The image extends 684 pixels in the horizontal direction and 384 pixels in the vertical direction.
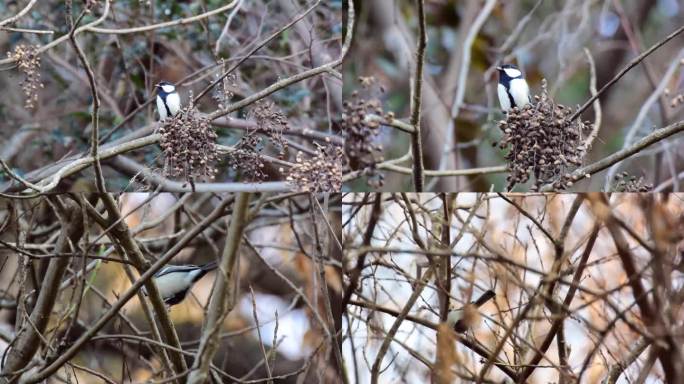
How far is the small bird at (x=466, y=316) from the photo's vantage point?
215cm

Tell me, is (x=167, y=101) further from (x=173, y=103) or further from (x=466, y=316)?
(x=466, y=316)

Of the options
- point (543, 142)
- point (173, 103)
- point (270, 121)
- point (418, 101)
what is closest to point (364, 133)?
point (418, 101)

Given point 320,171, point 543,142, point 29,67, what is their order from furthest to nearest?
point 29,67, point 320,171, point 543,142

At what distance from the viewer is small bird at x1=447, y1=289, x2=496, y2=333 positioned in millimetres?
2152

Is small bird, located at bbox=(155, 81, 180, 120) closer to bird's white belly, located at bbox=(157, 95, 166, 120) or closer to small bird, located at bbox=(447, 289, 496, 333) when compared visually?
bird's white belly, located at bbox=(157, 95, 166, 120)

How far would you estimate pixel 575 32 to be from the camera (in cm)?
217

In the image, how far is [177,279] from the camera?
2.41 meters

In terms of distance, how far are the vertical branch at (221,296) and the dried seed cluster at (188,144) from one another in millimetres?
138

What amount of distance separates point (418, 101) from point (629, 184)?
517 mm

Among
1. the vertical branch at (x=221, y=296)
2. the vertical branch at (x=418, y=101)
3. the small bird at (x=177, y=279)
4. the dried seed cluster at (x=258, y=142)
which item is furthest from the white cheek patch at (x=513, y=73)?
the small bird at (x=177, y=279)

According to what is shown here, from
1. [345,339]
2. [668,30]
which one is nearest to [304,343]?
[345,339]

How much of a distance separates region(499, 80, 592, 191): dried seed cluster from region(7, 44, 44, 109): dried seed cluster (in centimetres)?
118

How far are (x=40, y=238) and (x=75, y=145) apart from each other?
38 cm

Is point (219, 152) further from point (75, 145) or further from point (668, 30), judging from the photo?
point (668, 30)
